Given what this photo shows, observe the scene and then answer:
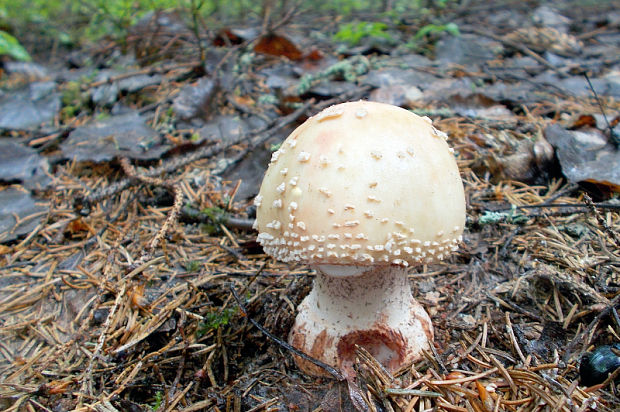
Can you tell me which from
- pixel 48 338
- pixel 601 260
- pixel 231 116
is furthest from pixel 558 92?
pixel 48 338

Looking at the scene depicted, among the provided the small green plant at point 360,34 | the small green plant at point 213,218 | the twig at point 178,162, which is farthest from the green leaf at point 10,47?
Answer: the small green plant at point 360,34

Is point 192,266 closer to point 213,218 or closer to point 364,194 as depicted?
point 213,218

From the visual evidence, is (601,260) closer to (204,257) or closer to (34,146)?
(204,257)

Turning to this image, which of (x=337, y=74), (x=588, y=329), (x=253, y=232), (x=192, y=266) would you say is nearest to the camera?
(x=588, y=329)

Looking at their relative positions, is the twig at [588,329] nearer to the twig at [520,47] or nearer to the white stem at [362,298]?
the white stem at [362,298]

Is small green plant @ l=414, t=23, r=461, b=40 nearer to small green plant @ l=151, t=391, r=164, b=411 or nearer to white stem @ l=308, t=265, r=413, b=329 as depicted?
white stem @ l=308, t=265, r=413, b=329

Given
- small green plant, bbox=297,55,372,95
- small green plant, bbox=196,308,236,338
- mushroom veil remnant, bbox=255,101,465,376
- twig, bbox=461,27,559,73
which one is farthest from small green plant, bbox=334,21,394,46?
small green plant, bbox=196,308,236,338

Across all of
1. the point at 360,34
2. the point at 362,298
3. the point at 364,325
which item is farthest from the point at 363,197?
the point at 360,34
